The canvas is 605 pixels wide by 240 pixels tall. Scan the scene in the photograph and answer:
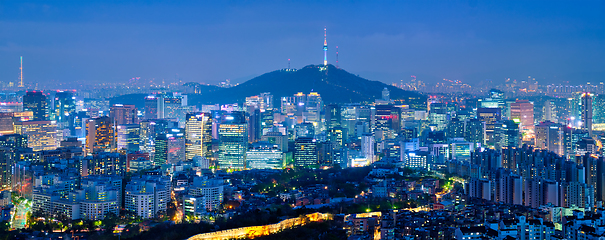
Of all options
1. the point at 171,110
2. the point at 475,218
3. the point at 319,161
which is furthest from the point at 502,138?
the point at 171,110

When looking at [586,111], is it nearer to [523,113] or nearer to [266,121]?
[523,113]

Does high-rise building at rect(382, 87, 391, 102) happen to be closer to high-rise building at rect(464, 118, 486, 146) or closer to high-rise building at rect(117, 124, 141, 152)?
high-rise building at rect(464, 118, 486, 146)

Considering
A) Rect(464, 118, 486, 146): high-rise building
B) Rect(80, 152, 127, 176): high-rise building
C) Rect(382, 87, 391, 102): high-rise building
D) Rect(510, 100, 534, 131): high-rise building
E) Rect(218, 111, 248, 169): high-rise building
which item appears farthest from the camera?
Rect(382, 87, 391, 102): high-rise building

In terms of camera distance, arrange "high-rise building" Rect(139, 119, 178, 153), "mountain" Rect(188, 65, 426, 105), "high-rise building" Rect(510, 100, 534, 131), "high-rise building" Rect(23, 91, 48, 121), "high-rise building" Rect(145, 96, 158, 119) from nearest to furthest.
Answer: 1. "high-rise building" Rect(139, 119, 178, 153)
2. "high-rise building" Rect(23, 91, 48, 121)
3. "high-rise building" Rect(510, 100, 534, 131)
4. "high-rise building" Rect(145, 96, 158, 119)
5. "mountain" Rect(188, 65, 426, 105)

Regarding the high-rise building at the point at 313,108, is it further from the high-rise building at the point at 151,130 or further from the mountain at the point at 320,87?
the high-rise building at the point at 151,130

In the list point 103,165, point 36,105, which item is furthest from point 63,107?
point 103,165

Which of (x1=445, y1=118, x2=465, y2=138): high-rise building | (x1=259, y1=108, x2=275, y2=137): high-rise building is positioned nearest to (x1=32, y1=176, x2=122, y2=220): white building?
(x1=259, y1=108, x2=275, y2=137): high-rise building
